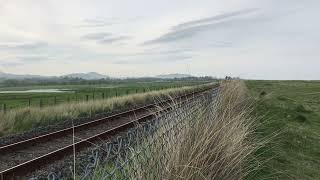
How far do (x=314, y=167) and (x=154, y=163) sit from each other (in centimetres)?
546

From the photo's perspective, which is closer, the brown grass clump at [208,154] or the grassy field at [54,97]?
the brown grass clump at [208,154]

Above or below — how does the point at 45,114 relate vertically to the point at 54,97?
above

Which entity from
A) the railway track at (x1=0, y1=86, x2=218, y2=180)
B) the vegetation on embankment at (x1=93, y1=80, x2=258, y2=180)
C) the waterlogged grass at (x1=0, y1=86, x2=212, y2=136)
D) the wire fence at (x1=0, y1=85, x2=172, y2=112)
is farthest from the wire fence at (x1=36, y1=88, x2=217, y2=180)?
the wire fence at (x1=0, y1=85, x2=172, y2=112)

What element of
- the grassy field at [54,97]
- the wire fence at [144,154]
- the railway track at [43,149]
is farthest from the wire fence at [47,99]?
the wire fence at [144,154]

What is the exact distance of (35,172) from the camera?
9.54 m

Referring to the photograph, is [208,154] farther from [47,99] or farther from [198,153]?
[47,99]

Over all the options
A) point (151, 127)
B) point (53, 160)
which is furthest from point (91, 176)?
point (53, 160)

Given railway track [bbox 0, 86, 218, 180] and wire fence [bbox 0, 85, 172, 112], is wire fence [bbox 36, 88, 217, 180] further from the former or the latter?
wire fence [bbox 0, 85, 172, 112]

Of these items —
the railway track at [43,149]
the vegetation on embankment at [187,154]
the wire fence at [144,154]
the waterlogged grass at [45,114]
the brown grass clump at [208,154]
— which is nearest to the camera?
the wire fence at [144,154]

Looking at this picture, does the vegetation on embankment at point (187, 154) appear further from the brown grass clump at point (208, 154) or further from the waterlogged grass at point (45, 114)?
the waterlogged grass at point (45, 114)

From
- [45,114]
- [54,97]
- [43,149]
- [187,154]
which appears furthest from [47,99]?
[187,154]

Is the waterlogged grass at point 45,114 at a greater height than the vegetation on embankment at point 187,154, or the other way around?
the vegetation on embankment at point 187,154

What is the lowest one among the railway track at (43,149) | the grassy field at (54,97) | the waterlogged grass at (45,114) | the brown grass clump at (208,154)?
the grassy field at (54,97)

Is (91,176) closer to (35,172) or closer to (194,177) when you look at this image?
(194,177)
